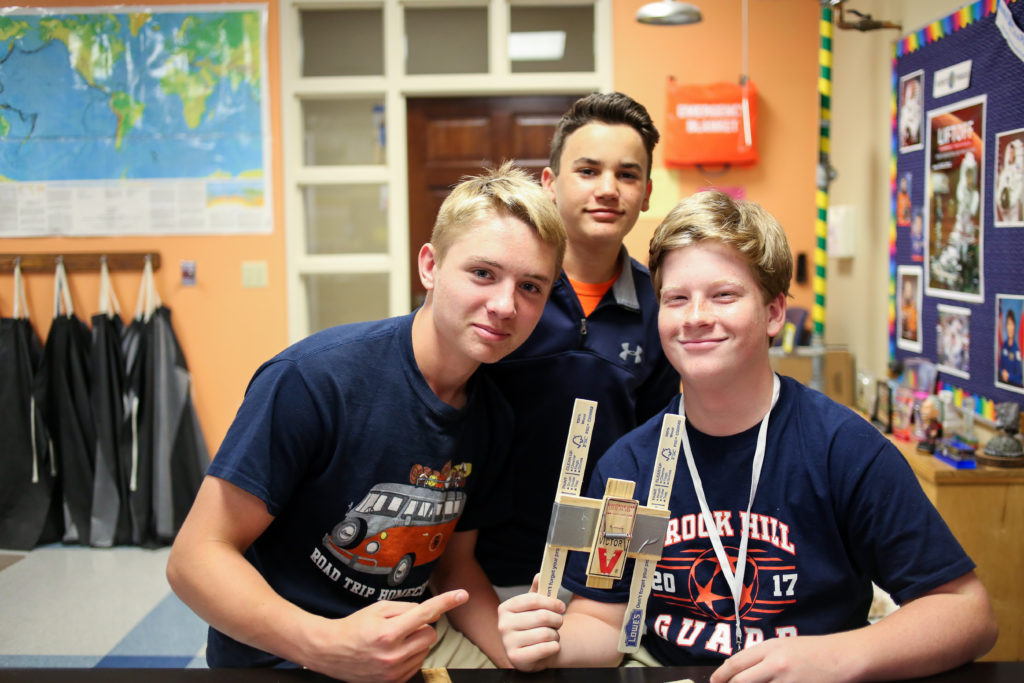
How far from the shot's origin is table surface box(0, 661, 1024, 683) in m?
1.03

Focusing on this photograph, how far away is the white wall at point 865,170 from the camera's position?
335cm

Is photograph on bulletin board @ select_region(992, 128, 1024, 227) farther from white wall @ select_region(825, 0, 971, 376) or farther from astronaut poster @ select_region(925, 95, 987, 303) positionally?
white wall @ select_region(825, 0, 971, 376)

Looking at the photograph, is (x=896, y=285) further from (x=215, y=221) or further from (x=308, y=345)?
(x=215, y=221)

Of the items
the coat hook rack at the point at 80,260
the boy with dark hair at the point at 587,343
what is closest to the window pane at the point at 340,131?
the coat hook rack at the point at 80,260

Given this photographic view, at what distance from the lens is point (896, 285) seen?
10.7 feet

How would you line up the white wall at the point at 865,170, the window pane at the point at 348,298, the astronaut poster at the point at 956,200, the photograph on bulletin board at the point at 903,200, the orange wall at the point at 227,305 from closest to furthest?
the astronaut poster at the point at 956,200, the photograph on bulletin board at the point at 903,200, the white wall at the point at 865,170, the orange wall at the point at 227,305, the window pane at the point at 348,298

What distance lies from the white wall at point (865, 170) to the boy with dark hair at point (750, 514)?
2.30m

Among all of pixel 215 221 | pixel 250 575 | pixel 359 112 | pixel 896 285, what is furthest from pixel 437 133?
pixel 250 575

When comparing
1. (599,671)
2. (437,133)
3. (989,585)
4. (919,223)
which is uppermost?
(437,133)

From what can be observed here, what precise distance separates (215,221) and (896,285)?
304 centimetres

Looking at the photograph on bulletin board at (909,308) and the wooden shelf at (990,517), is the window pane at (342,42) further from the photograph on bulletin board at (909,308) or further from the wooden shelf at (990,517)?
the wooden shelf at (990,517)

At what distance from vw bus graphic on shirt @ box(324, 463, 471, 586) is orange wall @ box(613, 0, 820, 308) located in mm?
2888

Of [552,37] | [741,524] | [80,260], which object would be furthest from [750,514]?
[552,37]

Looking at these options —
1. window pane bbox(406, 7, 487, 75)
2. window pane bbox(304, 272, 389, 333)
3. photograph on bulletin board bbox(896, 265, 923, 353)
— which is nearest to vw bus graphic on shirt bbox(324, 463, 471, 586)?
photograph on bulletin board bbox(896, 265, 923, 353)
